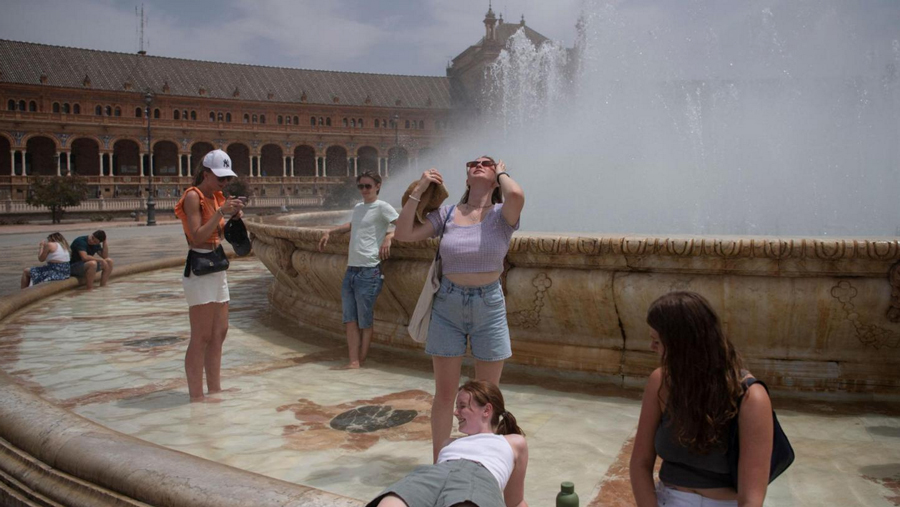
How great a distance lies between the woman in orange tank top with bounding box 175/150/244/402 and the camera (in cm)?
396

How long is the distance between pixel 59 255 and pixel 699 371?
9.77m

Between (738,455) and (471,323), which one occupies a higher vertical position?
(471,323)

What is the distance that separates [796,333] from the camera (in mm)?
4102

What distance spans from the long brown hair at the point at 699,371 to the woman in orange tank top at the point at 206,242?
107 inches

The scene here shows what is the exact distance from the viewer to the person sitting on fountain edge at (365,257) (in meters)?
5.00

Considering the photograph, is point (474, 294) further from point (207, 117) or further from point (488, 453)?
point (207, 117)

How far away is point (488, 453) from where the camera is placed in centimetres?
227

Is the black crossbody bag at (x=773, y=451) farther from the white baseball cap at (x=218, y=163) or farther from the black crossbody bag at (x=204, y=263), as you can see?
the white baseball cap at (x=218, y=163)

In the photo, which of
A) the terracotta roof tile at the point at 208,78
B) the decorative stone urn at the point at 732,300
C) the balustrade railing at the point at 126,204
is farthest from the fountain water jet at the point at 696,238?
the terracotta roof tile at the point at 208,78

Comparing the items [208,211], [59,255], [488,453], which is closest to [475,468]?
[488,453]

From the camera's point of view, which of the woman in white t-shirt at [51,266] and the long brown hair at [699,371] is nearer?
the long brown hair at [699,371]

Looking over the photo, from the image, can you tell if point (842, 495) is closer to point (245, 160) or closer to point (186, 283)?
point (186, 283)

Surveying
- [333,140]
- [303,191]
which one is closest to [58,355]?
[303,191]

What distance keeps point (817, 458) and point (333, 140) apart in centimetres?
6963
